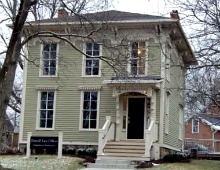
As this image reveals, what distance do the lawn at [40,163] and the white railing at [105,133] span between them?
1.38 m

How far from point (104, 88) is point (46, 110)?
3.32 metres

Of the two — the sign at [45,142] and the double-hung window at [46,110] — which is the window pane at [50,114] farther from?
the sign at [45,142]

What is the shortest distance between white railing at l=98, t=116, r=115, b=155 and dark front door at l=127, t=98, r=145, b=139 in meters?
1.07

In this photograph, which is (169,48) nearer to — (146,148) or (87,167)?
(146,148)

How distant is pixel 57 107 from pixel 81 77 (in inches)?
78.3

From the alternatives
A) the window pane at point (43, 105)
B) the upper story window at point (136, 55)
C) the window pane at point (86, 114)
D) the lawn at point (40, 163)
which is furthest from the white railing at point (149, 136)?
the window pane at point (43, 105)

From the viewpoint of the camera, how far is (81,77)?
25453 millimetres

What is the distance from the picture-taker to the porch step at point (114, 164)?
20.5 m

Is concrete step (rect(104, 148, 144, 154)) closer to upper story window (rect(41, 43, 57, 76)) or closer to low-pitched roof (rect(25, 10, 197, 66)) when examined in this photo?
low-pitched roof (rect(25, 10, 197, 66))

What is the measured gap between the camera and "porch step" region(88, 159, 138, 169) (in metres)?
20.5

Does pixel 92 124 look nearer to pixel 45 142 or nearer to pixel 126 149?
pixel 126 149

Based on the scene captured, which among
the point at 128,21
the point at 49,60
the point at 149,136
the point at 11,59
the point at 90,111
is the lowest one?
the point at 149,136

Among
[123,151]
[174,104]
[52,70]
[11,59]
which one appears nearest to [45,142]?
[123,151]

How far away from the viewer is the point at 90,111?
25.2 meters
